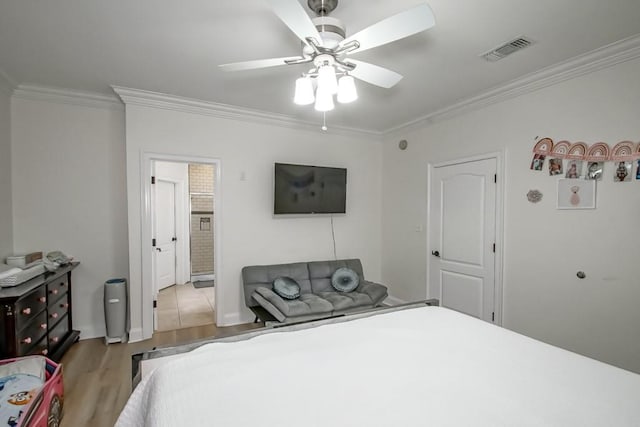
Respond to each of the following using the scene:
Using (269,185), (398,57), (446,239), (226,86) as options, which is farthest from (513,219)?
(226,86)

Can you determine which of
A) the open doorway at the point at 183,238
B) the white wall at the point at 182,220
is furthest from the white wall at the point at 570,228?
the white wall at the point at 182,220

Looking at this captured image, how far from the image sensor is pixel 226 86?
9.59ft

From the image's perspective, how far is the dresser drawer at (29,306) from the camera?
2125 mm

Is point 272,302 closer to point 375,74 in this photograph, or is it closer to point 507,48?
point 375,74

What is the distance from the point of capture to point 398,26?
139cm

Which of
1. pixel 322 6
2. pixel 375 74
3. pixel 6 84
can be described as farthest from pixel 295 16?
pixel 6 84

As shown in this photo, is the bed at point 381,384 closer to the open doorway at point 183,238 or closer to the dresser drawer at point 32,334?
the dresser drawer at point 32,334

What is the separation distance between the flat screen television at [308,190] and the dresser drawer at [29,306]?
228cm

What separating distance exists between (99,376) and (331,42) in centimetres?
314

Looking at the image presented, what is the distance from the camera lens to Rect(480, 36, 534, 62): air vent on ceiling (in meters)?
2.13

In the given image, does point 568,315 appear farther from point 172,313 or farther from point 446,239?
point 172,313

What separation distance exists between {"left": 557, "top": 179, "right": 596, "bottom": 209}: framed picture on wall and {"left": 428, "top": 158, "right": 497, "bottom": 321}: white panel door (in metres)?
0.61

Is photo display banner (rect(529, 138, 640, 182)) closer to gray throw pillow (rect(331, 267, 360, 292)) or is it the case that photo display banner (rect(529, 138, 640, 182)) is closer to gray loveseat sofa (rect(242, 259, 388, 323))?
gray loveseat sofa (rect(242, 259, 388, 323))

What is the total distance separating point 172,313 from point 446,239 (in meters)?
3.73
